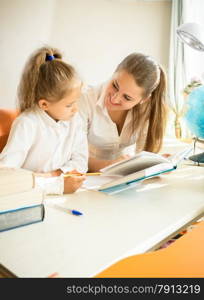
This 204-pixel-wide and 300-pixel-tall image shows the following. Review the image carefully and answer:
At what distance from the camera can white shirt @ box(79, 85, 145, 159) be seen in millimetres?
1534

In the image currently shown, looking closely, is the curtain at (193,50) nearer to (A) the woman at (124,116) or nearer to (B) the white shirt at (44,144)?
(A) the woman at (124,116)

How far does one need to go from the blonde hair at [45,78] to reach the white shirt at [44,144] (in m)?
0.07

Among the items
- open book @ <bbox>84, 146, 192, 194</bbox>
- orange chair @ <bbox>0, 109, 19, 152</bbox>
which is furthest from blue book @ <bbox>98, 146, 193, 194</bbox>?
orange chair @ <bbox>0, 109, 19, 152</bbox>

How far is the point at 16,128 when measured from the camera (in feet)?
3.69

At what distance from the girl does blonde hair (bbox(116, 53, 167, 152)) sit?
36cm

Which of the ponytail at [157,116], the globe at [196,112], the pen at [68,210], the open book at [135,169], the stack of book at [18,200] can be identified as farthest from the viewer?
the ponytail at [157,116]

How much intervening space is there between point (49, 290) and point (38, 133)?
78 cm

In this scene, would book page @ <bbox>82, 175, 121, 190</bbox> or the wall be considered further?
→ the wall

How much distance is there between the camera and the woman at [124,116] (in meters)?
1.41

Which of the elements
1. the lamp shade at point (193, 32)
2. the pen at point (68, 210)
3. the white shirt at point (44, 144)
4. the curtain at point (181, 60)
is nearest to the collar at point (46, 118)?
the white shirt at point (44, 144)

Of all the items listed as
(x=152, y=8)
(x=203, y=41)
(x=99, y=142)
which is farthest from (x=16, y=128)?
(x=152, y=8)

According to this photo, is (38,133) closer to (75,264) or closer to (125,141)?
(125,141)

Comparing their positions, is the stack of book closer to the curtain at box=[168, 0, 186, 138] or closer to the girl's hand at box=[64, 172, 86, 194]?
the girl's hand at box=[64, 172, 86, 194]

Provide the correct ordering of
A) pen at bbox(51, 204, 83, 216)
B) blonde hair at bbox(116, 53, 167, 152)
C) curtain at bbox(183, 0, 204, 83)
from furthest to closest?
curtain at bbox(183, 0, 204, 83) → blonde hair at bbox(116, 53, 167, 152) → pen at bbox(51, 204, 83, 216)
